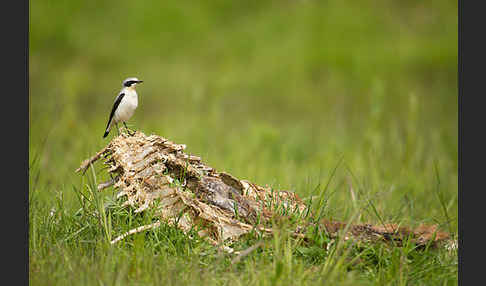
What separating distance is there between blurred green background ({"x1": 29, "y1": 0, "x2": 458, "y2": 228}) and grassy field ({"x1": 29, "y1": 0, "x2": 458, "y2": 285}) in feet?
0.14

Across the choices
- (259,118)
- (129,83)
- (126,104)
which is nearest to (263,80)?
(259,118)

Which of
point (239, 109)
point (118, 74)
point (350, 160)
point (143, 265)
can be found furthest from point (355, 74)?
point (143, 265)

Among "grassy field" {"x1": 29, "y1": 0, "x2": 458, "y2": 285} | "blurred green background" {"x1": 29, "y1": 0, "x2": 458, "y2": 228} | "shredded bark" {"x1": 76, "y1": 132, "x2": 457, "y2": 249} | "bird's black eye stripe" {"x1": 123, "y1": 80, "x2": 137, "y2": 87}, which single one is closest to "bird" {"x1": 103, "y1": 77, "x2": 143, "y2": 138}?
"bird's black eye stripe" {"x1": 123, "y1": 80, "x2": 137, "y2": 87}

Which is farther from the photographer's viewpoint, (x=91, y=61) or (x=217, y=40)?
(x=217, y=40)

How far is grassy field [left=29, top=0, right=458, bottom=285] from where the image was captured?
3180 millimetres

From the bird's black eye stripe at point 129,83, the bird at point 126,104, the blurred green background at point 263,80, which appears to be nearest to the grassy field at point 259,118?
the blurred green background at point 263,80

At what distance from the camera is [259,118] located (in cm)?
1006

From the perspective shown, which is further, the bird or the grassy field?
the bird

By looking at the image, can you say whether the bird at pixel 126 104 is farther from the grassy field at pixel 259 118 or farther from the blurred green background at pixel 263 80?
the blurred green background at pixel 263 80

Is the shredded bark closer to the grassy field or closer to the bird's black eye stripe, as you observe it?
the grassy field

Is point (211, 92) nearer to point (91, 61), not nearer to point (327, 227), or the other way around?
point (91, 61)

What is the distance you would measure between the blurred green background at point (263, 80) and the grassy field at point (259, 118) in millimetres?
43

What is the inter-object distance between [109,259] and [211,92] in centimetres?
815

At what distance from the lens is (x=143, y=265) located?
3.03m
